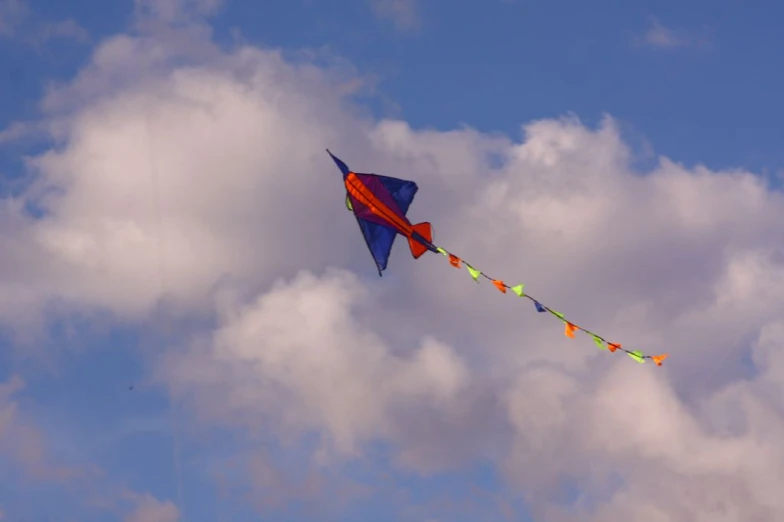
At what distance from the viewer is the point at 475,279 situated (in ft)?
236

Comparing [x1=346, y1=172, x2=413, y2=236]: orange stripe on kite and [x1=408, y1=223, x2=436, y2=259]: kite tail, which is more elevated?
[x1=346, y1=172, x2=413, y2=236]: orange stripe on kite

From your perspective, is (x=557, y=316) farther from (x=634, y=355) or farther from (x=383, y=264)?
(x=383, y=264)

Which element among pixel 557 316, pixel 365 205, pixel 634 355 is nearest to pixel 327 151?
pixel 365 205

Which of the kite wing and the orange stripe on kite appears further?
the orange stripe on kite

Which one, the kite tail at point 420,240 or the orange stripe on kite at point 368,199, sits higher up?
the orange stripe on kite at point 368,199

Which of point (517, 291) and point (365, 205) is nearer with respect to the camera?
point (517, 291)

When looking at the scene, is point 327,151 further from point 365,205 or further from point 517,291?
point 517,291

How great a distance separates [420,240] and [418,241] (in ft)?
0.64

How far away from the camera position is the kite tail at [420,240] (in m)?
77.3

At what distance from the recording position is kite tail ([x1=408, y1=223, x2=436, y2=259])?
254 ft

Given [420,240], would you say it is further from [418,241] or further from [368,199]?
[368,199]

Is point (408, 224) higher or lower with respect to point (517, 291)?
higher

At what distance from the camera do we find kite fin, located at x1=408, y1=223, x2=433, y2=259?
77.4m

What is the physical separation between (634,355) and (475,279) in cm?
1448
